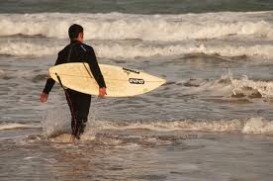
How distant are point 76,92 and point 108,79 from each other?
28.8 inches

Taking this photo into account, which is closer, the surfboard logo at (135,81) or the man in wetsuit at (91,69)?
the man in wetsuit at (91,69)

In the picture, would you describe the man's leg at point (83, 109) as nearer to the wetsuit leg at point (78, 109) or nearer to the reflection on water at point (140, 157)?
the wetsuit leg at point (78, 109)

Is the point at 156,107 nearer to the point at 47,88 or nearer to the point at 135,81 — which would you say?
the point at 135,81

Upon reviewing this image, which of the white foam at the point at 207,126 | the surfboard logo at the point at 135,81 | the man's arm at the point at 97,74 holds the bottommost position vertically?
the white foam at the point at 207,126

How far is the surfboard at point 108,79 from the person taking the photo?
891 centimetres

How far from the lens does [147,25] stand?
24688 mm

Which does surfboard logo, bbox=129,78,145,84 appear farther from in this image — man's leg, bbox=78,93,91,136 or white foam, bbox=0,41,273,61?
white foam, bbox=0,41,273,61

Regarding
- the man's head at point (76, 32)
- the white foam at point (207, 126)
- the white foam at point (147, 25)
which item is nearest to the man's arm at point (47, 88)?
the man's head at point (76, 32)

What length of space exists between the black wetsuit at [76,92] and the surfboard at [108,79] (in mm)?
85

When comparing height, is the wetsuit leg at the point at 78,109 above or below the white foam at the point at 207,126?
above

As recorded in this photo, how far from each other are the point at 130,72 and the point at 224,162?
2.34 meters

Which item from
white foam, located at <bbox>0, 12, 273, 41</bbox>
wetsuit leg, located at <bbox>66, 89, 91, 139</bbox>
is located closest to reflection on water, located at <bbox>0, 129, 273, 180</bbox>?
wetsuit leg, located at <bbox>66, 89, 91, 139</bbox>

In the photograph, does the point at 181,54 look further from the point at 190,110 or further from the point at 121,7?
the point at 121,7

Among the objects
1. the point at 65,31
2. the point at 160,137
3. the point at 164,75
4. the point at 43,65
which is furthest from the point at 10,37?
the point at 160,137
